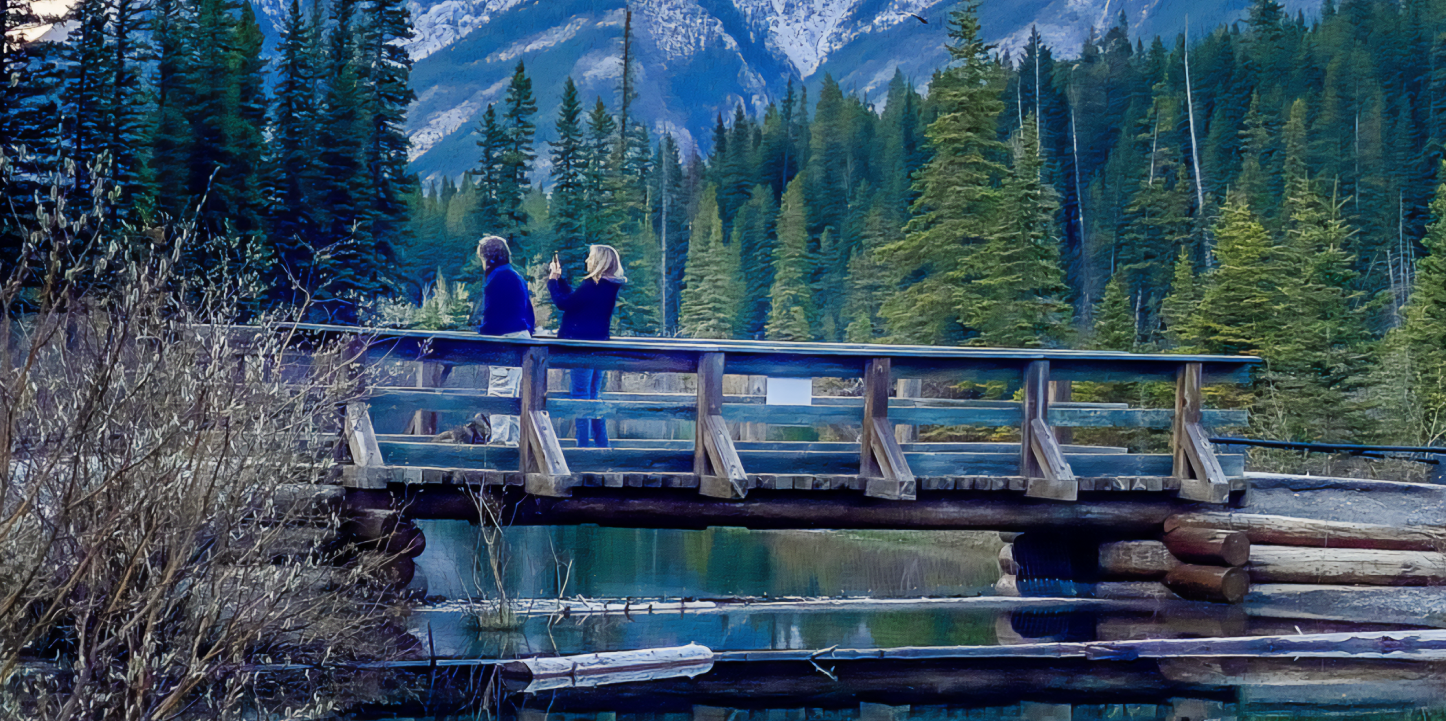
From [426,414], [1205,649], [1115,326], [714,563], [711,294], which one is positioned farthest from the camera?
[711,294]

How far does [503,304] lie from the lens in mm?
10047

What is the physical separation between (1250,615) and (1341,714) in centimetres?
262

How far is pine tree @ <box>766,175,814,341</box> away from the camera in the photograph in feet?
204

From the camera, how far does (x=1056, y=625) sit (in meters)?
11.3

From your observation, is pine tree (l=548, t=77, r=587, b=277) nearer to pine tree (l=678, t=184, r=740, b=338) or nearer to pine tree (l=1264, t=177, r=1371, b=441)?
pine tree (l=678, t=184, r=740, b=338)

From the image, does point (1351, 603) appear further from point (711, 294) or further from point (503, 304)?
point (711, 294)

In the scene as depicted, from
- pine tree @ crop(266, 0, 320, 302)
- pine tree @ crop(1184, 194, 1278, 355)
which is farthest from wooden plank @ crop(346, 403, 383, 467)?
pine tree @ crop(266, 0, 320, 302)

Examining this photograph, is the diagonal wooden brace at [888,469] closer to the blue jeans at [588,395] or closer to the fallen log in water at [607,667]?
the fallen log in water at [607,667]

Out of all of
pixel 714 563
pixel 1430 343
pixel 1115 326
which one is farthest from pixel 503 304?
pixel 1115 326

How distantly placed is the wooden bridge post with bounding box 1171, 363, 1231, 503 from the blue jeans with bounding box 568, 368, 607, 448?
459 cm

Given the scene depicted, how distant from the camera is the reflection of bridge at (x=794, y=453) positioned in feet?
30.3

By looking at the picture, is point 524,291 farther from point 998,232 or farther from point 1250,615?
point 998,232

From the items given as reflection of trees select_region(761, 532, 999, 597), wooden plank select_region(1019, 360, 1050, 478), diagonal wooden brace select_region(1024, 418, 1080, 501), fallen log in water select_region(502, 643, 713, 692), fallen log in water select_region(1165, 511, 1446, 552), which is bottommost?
reflection of trees select_region(761, 532, 999, 597)

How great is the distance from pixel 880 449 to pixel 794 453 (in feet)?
4.05
